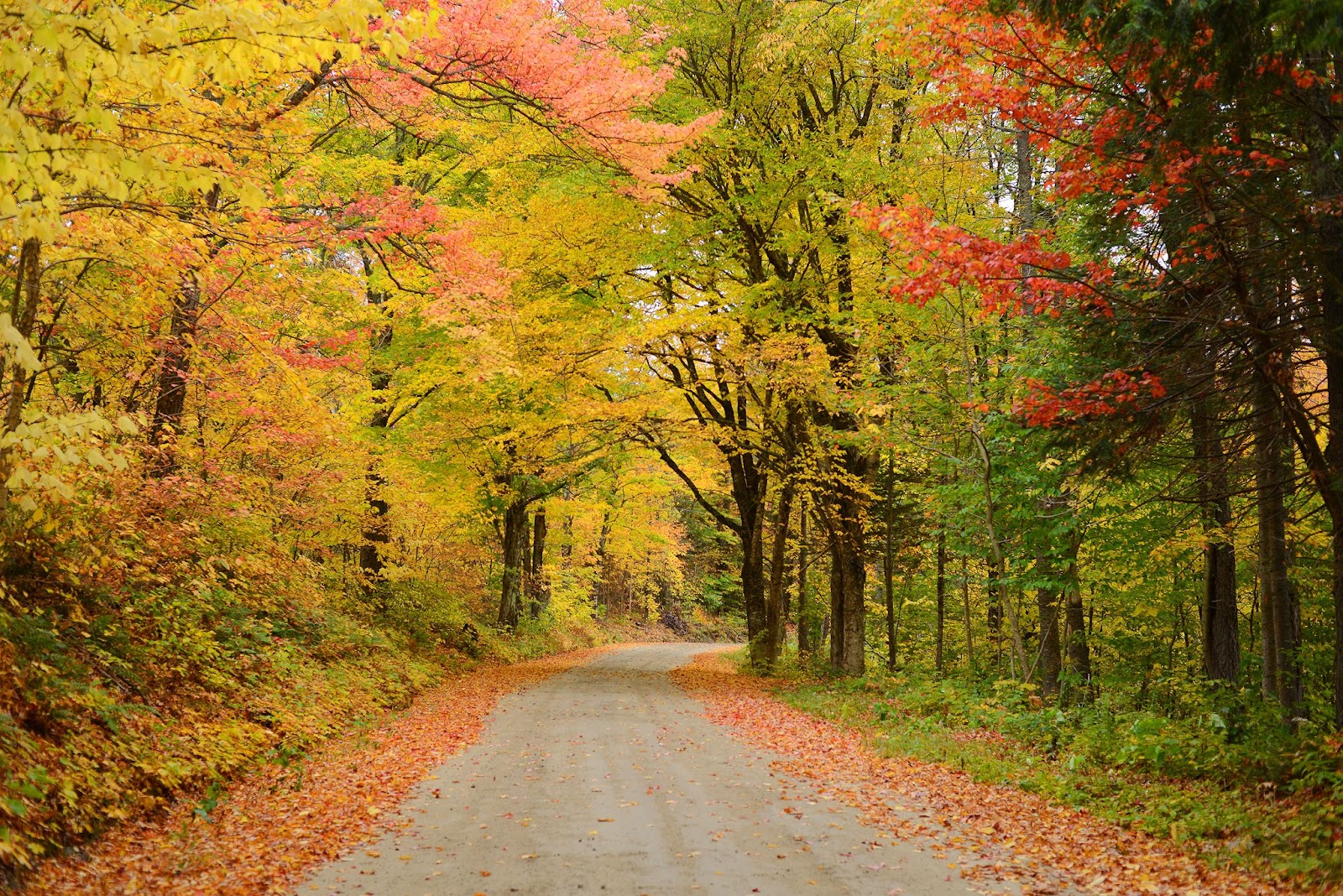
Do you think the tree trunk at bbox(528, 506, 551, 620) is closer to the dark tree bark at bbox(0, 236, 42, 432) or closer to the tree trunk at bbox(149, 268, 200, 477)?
the tree trunk at bbox(149, 268, 200, 477)

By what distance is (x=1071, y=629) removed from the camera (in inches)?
499

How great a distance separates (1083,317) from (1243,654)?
33.9 ft

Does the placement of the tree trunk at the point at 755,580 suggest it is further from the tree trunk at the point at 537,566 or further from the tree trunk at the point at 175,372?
the tree trunk at the point at 175,372

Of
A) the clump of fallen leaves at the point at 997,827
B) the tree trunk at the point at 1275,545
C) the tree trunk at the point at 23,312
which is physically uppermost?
the tree trunk at the point at 23,312

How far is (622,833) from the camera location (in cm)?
680

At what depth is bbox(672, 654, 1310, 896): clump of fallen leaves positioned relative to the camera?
5.86 m

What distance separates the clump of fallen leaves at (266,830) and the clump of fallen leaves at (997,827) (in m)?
4.29

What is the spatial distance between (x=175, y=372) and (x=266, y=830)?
5.92 meters

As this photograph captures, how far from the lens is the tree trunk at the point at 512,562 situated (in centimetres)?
2525

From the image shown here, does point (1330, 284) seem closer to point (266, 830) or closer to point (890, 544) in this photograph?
point (266, 830)

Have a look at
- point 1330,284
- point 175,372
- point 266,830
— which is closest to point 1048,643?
point 1330,284

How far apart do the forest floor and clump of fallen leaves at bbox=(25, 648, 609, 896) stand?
0.9 inches

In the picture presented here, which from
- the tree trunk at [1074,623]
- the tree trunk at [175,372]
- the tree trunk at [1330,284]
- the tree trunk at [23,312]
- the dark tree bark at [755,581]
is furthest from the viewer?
the dark tree bark at [755,581]

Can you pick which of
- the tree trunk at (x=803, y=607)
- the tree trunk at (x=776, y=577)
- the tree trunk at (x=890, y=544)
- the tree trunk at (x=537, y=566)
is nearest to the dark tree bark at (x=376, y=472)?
the tree trunk at (x=776, y=577)
